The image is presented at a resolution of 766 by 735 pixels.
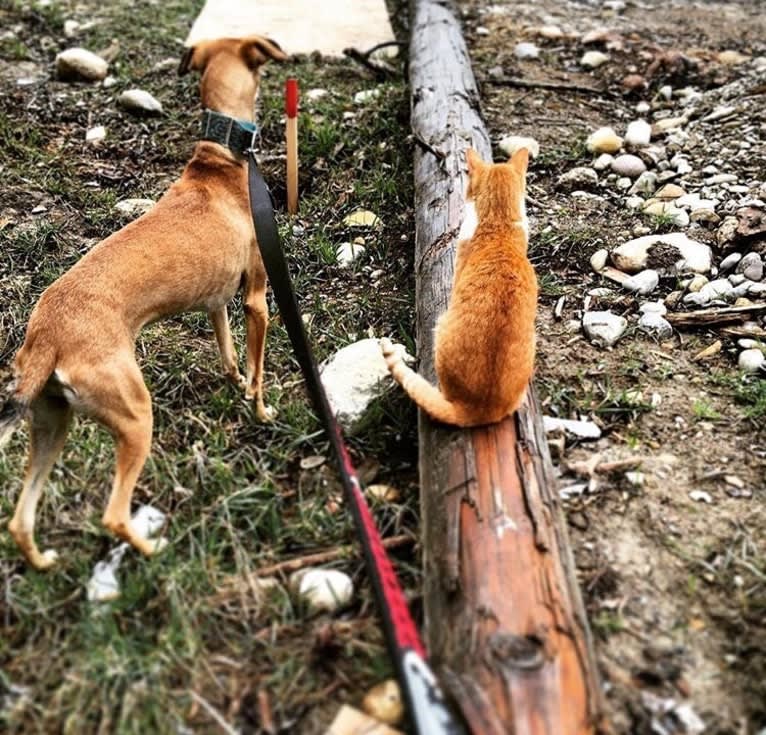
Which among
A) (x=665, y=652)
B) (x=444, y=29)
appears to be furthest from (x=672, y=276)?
(x=444, y=29)

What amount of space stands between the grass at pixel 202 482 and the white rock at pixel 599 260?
0.99 metres

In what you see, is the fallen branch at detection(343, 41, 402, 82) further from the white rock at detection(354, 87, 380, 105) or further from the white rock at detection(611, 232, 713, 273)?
the white rock at detection(611, 232, 713, 273)

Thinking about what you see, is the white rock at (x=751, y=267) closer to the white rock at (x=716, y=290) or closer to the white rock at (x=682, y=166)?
the white rock at (x=716, y=290)

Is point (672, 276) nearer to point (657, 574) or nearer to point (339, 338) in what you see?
point (339, 338)

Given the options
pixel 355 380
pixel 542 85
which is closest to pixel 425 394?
pixel 355 380

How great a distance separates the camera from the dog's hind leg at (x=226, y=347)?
3.78m

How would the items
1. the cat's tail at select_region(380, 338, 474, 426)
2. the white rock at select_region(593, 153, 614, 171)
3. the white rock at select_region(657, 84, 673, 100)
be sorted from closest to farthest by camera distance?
the cat's tail at select_region(380, 338, 474, 426) < the white rock at select_region(593, 153, 614, 171) < the white rock at select_region(657, 84, 673, 100)

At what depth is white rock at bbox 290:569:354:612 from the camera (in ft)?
8.86

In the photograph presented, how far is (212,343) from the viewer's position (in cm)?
417

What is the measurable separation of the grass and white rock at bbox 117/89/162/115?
196 mm

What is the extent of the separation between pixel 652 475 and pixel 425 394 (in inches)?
36.5

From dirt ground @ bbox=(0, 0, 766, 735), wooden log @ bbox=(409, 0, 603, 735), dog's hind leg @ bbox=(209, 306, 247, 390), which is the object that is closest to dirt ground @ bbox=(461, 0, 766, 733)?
dirt ground @ bbox=(0, 0, 766, 735)

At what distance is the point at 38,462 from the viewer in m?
2.95

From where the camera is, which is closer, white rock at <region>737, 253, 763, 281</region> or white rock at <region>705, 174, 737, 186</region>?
white rock at <region>737, 253, 763, 281</region>
